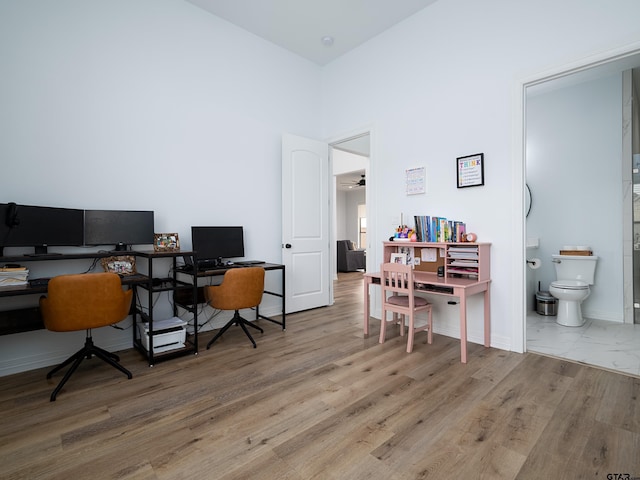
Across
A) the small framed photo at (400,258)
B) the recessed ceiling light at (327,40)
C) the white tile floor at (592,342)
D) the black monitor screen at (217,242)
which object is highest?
the recessed ceiling light at (327,40)

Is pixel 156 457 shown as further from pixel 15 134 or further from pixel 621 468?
pixel 15 134

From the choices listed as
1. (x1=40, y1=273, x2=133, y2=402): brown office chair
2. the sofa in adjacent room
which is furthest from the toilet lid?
the sofa in adjacent room

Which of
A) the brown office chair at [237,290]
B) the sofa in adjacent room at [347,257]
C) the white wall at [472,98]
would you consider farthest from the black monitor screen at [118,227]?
the sofa in adjacent room at [347,257]

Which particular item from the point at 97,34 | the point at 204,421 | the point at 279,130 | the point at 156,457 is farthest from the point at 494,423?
the point at 97,34

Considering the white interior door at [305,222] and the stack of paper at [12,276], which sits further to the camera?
the white interior door at [305,222]

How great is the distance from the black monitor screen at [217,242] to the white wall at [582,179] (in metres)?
3.99

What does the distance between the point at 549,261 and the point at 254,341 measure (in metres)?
4.09

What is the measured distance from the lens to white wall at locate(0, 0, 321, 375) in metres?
2.72

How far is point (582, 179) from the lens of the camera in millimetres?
4219

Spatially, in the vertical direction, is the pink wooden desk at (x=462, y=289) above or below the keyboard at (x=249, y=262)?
below

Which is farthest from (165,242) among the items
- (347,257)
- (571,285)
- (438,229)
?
(347,257)

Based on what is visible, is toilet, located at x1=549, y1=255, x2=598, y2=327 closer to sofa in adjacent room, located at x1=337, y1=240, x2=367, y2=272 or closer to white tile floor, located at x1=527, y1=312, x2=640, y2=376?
white tile floor, located at x1=527, y1=312, x2=640, y2=376

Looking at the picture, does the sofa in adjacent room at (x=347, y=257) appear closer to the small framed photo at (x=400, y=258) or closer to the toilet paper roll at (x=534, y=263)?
the toilet paper roll at (x=534, y=263)

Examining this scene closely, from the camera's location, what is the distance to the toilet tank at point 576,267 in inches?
157
